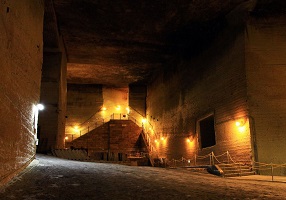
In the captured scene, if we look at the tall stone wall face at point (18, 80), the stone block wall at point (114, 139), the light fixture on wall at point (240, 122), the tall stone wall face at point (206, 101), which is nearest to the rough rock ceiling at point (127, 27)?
the tall stone wall face at point (206, 101)

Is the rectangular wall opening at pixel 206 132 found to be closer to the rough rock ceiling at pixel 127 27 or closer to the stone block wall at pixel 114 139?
the rough rock ceiling at pixel 127 27

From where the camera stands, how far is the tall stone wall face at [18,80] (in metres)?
5.77

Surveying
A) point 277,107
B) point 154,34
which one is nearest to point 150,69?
point 154,34

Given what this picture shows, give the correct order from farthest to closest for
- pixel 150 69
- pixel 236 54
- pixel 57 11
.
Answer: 1. pixel 150 69
2. pixel 57 11
3. pixel 236 54

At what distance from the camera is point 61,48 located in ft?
57.3

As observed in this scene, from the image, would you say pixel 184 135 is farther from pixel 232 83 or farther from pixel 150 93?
pixel 150 93

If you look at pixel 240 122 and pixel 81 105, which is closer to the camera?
pixel 240 122

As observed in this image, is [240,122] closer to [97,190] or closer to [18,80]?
[97,190]

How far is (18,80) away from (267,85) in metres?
9.93

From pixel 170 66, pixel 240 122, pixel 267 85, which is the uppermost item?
pixel 170 66

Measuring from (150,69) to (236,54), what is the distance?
1143 cm

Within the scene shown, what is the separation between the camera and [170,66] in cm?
2183

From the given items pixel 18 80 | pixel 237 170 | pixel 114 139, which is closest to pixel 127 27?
pixel 237 170

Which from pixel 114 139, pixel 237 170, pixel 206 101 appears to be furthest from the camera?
pixel 114 139
